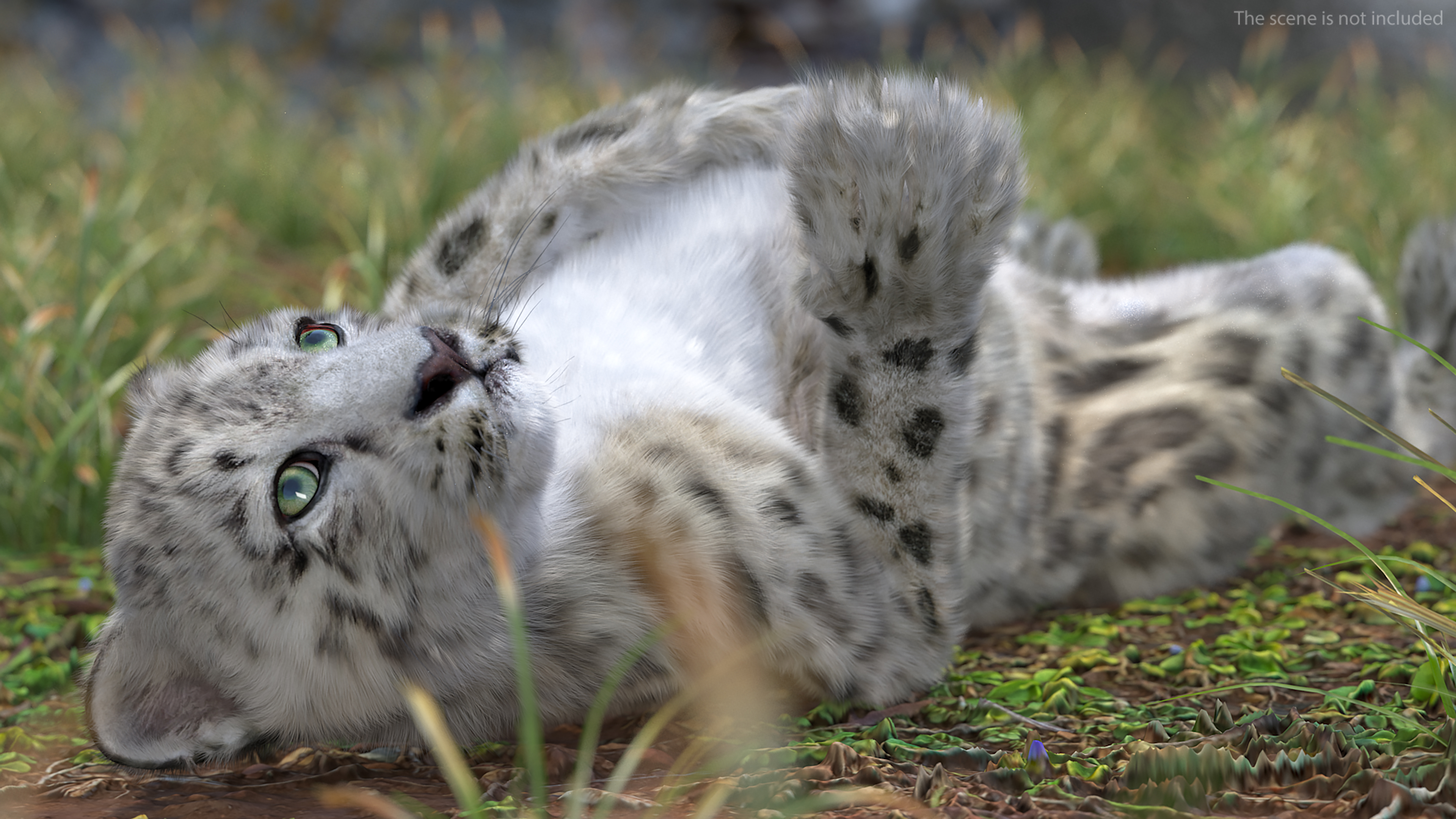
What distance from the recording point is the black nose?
1.95 meters

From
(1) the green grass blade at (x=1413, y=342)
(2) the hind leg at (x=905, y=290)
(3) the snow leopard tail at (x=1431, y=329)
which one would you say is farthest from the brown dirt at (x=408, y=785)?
(3) the snow leopard tail at (x=1431, y=329)

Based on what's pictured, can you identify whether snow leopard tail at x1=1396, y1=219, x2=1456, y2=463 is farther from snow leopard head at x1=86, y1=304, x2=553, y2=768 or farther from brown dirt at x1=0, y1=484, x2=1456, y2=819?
snow leopard head at x1=86, y1=304, x2=553, y2=768

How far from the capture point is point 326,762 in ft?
7.34

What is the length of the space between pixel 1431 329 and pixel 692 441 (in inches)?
101

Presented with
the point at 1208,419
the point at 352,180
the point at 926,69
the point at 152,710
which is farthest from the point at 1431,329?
the point at 352,180

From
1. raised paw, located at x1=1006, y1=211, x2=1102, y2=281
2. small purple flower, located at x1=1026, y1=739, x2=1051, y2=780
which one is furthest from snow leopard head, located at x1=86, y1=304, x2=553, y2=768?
raised paw, located at x1=1006, y1=211, x2=1102, y2=281

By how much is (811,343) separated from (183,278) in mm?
3318

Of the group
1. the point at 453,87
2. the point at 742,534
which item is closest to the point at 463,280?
the point at 742,534

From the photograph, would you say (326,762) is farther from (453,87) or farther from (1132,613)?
(453,87)

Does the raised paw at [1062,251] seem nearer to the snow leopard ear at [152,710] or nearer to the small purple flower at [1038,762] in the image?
the small purple flower at [1038,762]

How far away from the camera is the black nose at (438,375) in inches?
76.9

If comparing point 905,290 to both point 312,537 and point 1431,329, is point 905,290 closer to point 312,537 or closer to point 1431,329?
point 312,537

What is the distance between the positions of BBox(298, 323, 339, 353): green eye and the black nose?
348 millimetres

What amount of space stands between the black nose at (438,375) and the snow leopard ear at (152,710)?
68 cm
